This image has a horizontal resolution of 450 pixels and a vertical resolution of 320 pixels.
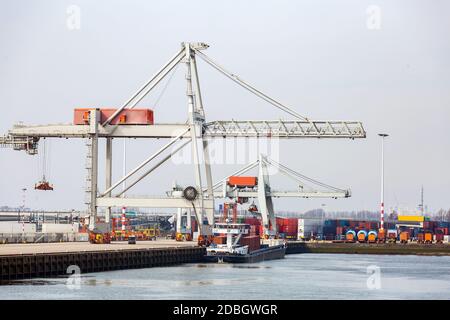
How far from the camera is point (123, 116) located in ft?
319

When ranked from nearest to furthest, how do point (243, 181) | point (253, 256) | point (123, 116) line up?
point (123, 116), point (253, 256), point (243, 181)

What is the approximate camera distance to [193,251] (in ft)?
323

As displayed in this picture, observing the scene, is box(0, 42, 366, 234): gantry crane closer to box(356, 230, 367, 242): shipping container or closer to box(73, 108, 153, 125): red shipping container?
box(73, 108, 153, 125): red shipping container

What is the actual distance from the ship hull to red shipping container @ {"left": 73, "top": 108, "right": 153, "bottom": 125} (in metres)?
14.2

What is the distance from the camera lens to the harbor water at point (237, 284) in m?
62.3

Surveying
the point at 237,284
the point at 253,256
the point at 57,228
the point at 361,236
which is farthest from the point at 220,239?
the point at 361,236

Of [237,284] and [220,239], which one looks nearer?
[237,284]

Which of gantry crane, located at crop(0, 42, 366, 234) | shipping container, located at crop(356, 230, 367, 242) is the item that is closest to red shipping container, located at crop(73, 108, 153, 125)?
gantry crane, located at crop(0, 42, 366, 234)

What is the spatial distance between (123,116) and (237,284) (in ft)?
99.9

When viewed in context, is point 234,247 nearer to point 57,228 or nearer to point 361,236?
point 57,228
